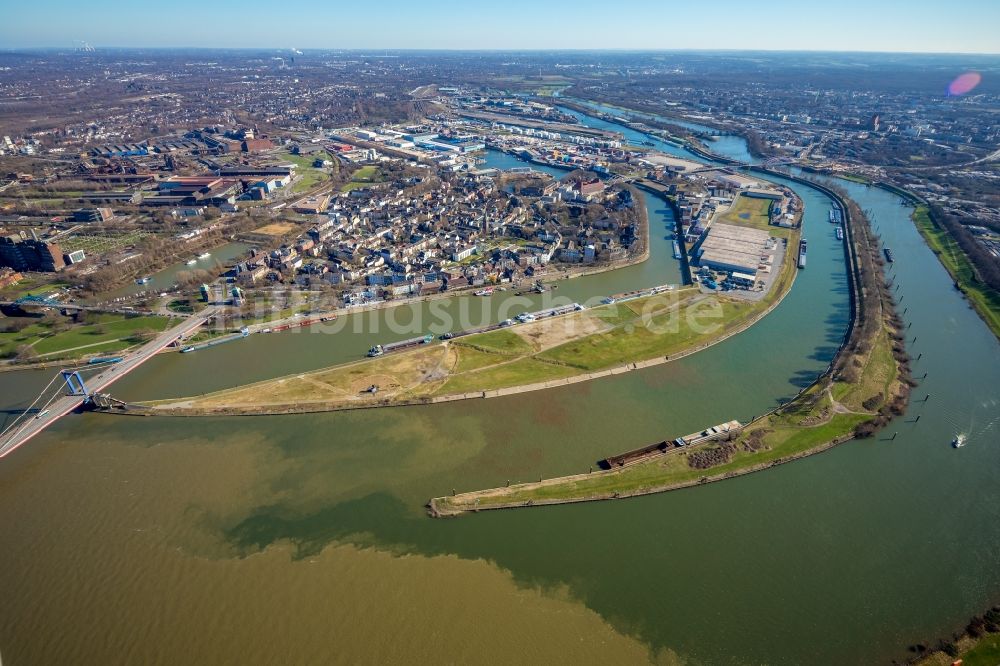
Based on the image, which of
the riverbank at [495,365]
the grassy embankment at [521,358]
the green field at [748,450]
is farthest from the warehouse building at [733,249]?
the green field at [748,450]

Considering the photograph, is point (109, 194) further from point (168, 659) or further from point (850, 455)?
point (850, 455)

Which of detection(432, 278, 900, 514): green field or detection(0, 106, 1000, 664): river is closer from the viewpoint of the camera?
detection(0, 106, 1000, 664): river

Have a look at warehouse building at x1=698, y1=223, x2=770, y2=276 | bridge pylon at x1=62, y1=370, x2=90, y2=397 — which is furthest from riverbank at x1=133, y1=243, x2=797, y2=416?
warehouse building at x1=698, y1=223, x2=770, y2=276

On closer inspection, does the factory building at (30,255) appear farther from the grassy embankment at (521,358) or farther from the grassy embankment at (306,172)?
the grassy embankment at (306,172)

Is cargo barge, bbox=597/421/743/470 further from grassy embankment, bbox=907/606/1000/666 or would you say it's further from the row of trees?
the row of trees

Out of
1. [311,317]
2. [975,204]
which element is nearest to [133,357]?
[311,317]
